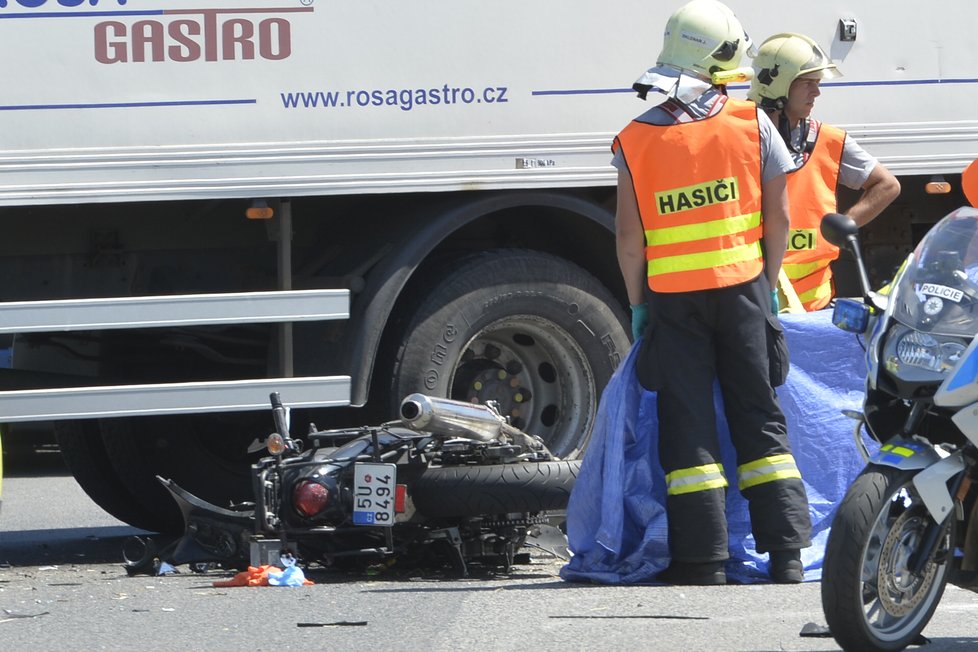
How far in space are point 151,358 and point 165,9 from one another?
149 centimetres

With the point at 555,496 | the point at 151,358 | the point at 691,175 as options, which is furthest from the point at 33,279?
the point at 691,175

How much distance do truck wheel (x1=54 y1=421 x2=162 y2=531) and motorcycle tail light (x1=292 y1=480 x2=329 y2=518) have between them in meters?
1.90

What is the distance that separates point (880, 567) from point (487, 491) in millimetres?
2034

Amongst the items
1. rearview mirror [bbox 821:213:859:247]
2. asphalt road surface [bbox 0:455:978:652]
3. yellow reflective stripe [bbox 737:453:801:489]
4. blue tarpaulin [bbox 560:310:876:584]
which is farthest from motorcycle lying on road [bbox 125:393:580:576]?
rearview mirror [bbox 821:213:859:247]

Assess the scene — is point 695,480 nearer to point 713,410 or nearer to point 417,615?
point 713,410

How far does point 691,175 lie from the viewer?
18.1 ft

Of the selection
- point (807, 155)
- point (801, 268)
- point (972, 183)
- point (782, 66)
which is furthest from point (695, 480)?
point (782, 66)

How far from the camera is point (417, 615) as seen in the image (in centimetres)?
510

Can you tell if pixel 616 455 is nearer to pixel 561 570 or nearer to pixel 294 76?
pixel 561 570

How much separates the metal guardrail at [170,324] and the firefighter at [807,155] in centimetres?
174

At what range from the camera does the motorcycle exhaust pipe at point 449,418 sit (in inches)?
230

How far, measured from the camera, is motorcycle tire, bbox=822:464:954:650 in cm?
405

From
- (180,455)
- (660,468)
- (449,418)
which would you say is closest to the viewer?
(660,468)

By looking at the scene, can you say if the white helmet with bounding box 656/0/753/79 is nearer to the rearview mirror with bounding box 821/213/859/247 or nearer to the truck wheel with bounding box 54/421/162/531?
the rearview mirror with bounding box 821/213/859/247
